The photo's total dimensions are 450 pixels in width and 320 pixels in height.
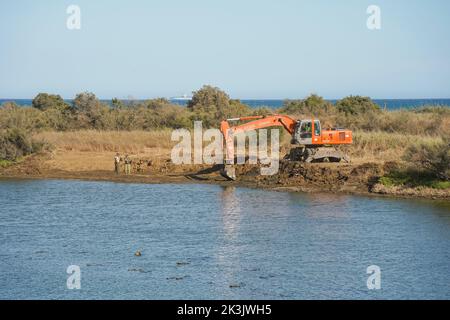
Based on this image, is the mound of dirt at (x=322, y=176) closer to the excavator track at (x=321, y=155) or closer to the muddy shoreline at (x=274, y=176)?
the muddy shoreline at (x=274, y=176)

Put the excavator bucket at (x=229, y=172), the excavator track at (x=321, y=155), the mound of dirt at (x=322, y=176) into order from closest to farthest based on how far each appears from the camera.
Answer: the mound of dirt at (x=322, y=176) → the excavator track at (x=321, y=155) → the excavator bucket at (x=229, y=172)

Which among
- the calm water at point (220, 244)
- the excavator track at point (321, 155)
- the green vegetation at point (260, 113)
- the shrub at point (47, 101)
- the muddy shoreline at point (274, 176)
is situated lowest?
the calm water at point (220, 244)

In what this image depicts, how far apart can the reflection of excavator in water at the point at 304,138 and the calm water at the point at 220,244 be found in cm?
266

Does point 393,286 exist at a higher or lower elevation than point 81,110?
lower

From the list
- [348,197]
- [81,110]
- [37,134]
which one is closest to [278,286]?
[348,197]

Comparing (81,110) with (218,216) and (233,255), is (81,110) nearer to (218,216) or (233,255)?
(218,216)

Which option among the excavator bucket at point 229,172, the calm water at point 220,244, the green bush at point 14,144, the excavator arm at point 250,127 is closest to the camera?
the calm water at point 220,244

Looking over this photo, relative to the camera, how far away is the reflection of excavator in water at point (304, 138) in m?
33.8

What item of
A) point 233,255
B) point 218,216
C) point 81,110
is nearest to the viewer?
point 233,255

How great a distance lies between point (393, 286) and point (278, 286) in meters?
2.58

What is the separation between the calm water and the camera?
732 inches

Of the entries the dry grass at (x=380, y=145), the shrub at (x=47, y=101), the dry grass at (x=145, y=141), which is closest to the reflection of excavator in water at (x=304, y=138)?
the dry grass at (x=380, y=145)

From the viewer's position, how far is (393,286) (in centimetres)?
1867
